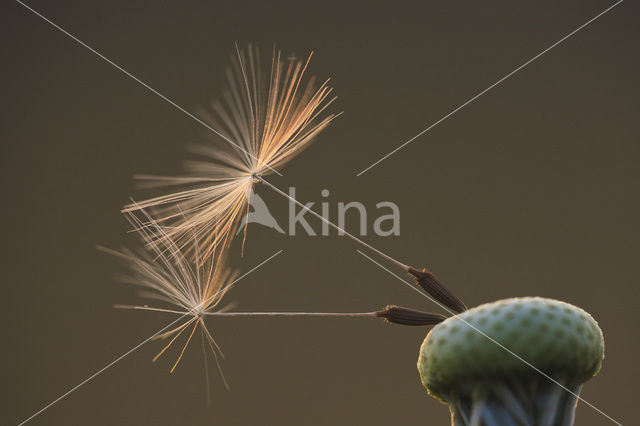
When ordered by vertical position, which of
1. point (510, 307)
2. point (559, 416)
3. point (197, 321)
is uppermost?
point (197, 321)

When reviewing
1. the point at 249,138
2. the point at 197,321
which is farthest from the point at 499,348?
the point at 249,138

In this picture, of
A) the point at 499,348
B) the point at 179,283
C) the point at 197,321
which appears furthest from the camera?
the point at 179,283

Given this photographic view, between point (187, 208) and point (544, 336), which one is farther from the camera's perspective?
point (187, 208)

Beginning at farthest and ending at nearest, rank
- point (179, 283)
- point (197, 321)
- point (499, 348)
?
point (179, 283) < point (197, 321) < point (499, 348)

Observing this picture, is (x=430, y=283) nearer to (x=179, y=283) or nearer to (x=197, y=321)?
(x=197, y=321)

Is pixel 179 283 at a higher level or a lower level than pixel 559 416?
higher
